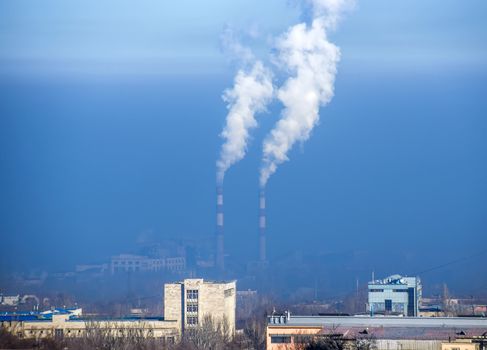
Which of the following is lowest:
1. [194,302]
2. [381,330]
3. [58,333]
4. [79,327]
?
[381,330]

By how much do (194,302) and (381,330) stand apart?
8.86m

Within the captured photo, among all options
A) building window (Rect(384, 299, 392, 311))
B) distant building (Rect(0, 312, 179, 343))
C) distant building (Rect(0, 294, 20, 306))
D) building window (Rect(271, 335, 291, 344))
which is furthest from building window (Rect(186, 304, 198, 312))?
distant building (Rect(0, 294, 20, 306))

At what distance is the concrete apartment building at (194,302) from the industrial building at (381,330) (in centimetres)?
552

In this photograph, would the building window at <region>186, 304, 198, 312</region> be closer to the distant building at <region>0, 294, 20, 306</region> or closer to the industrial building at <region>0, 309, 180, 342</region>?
the industrial building at <region>0, 309, 180, 342</region>

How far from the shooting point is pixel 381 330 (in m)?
22.9

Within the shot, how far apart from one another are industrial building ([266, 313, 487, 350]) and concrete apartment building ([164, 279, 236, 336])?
5.52 metres

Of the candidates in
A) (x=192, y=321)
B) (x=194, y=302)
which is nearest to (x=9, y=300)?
(x=194, y=302)

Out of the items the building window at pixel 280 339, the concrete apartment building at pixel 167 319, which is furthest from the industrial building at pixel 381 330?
the concrete apartment building at pixel 167 319

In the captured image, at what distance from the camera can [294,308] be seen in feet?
132

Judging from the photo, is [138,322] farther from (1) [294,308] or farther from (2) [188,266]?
(2) [188,266]

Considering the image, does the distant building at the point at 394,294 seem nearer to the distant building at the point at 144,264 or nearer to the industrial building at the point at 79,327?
the industrial building at the point at 79,327

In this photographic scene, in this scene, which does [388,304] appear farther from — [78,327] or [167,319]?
[78,327]

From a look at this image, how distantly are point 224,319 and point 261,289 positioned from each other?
2397 cm

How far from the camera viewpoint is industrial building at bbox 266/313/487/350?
20.8 m
